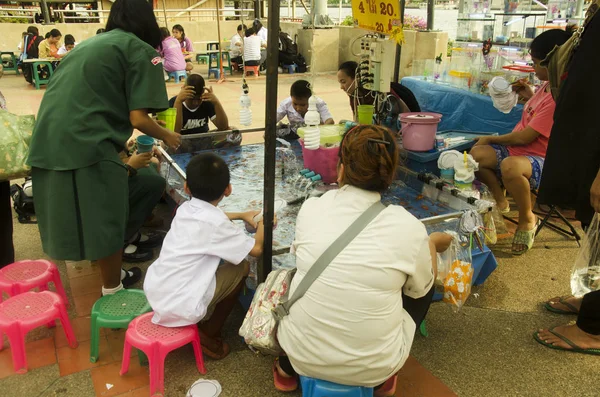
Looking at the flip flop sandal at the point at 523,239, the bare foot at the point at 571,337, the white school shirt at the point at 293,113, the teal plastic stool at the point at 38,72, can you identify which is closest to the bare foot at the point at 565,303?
the bare foot at the point at 571,337

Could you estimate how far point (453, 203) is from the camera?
3.44m

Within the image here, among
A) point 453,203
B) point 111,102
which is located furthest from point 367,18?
point 111,102

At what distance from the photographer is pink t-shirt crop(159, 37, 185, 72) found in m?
11.4

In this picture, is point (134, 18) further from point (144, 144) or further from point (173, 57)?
point (173, 57)

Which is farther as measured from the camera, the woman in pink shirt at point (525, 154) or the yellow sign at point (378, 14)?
the woman in pink shirt at point (525, 154)

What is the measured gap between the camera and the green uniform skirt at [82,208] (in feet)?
8.80

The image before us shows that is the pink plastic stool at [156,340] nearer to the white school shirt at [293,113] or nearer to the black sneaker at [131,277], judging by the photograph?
the black sneaker at [131,277]

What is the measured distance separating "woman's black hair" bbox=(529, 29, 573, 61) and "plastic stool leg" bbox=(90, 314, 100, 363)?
3422 millimetres

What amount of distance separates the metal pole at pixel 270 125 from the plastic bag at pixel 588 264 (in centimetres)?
180

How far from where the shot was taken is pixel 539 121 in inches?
149

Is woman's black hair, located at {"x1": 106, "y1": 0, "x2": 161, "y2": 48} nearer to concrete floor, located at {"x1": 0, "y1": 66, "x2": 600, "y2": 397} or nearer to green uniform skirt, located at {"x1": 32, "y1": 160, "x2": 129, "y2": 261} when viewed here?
green uniform skirt, located at {"x1": 32, "y1": 160, "x2": 129, "y2": 261}

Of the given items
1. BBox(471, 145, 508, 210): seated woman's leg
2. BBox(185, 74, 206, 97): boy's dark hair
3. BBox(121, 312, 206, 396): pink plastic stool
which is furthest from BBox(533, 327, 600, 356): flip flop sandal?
BBox(185, 74, 206, 97): boy's dark hair

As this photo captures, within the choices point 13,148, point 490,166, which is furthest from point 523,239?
point 13,148

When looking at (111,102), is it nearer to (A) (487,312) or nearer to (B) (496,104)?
(A) (487,312)
